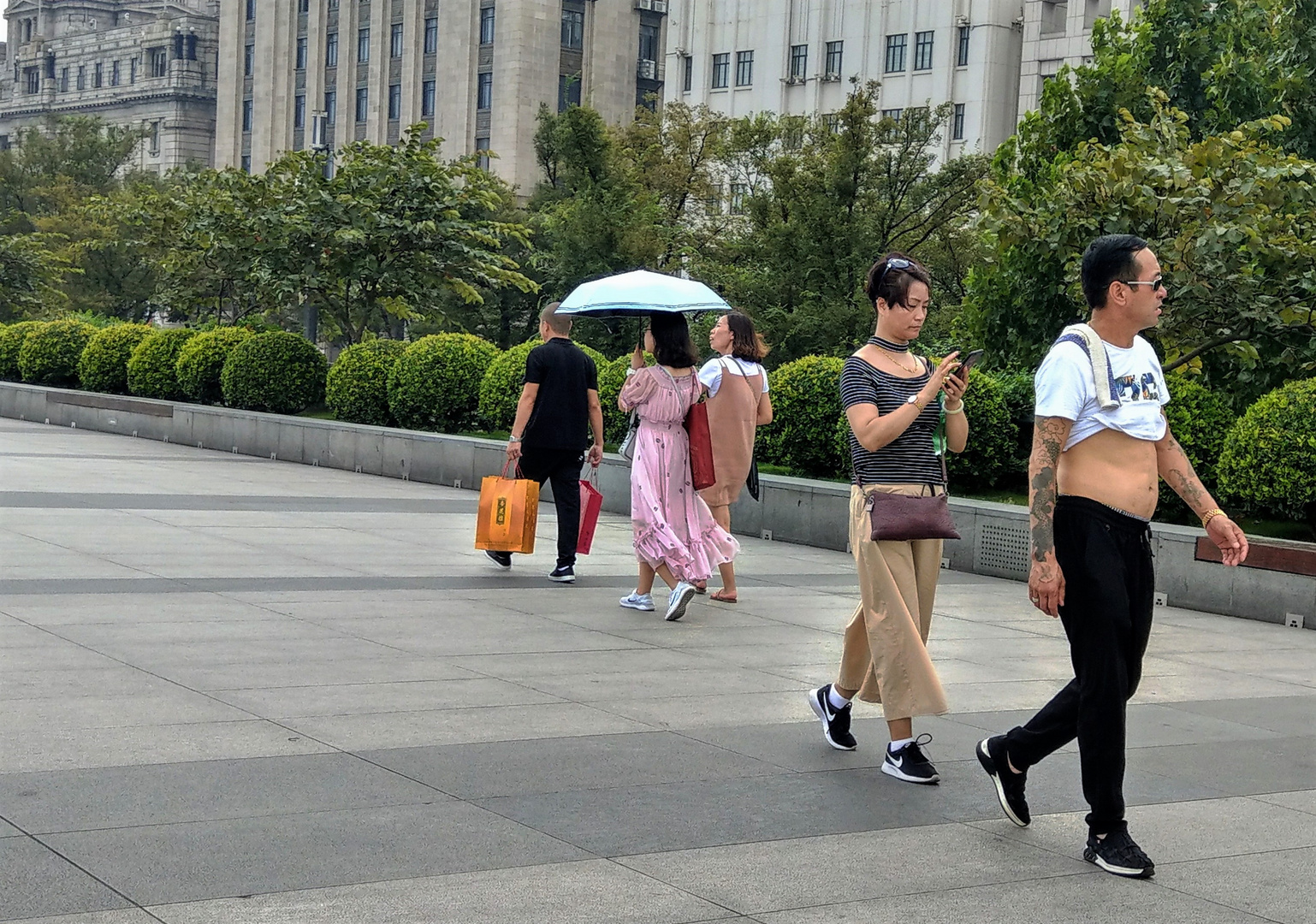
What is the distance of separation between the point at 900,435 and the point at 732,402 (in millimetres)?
4534

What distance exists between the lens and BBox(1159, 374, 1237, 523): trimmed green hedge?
41.3 feet

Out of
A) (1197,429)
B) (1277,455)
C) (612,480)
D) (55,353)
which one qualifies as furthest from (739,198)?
(1277,455)

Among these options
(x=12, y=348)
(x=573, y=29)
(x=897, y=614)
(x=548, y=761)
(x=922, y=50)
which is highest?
(x=573, y=29)

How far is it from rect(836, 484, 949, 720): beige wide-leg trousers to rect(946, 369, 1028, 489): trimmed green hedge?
7.89m

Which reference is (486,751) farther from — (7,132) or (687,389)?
(7,132)

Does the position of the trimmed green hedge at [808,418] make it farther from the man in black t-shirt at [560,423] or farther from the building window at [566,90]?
the building window at [566,90]

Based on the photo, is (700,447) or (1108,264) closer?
(1108,264)

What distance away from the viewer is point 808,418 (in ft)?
48.6

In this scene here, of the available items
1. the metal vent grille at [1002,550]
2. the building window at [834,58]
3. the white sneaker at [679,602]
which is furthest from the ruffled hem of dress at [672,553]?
the building window at [834,58]

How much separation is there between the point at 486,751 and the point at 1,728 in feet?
5.58

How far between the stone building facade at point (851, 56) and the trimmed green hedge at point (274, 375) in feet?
145

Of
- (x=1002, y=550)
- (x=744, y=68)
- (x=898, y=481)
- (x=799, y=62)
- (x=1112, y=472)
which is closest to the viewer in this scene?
(x=1112, y=472)

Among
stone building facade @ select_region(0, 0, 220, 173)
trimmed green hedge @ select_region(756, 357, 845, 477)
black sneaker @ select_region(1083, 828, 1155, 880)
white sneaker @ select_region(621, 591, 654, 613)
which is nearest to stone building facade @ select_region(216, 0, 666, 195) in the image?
stone building facade @ select_region(0, 0, 220, 173)

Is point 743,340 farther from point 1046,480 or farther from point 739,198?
point 739,198
